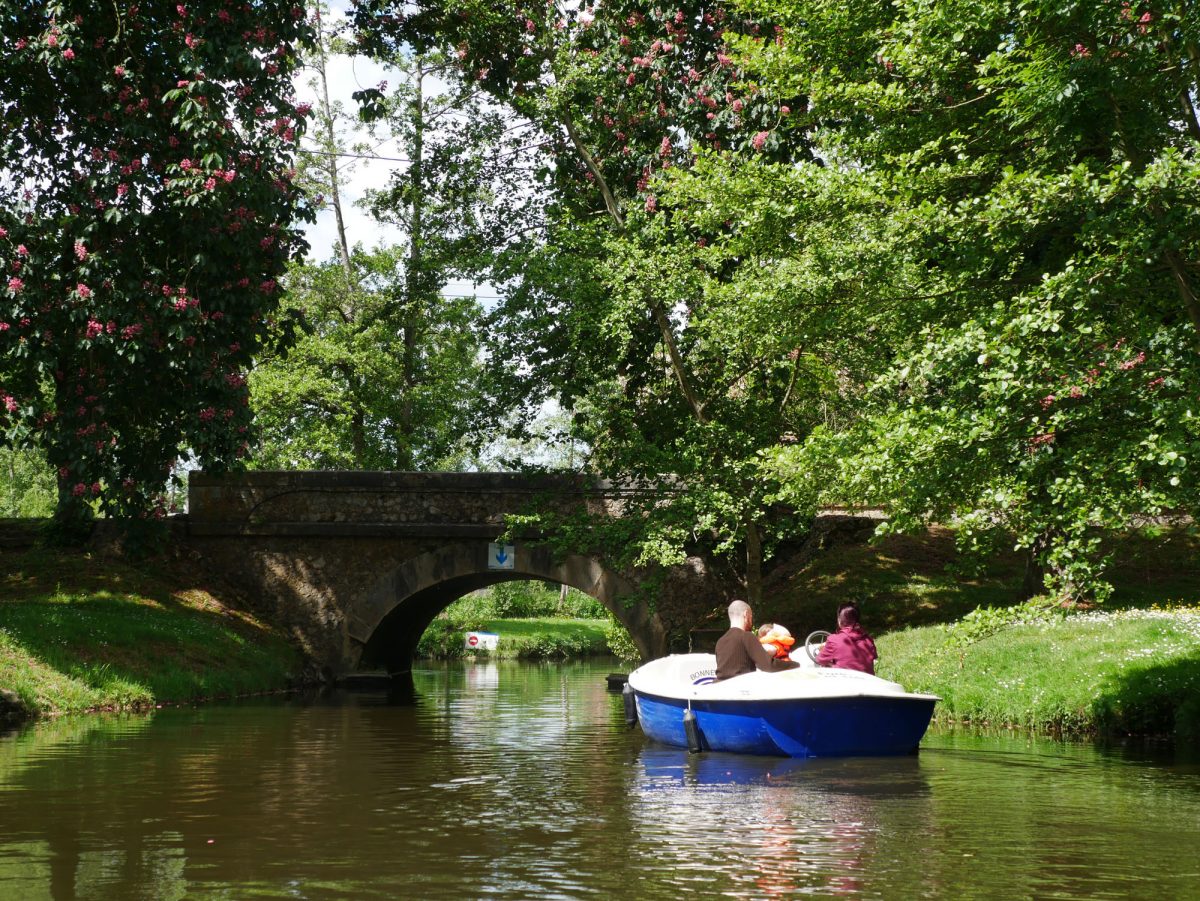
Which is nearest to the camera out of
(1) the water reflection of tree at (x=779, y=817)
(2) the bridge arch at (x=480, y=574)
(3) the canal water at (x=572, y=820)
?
(3) the canal water at (x=572, y=820)

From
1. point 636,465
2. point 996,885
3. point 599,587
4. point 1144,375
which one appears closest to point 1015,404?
point 1144,375

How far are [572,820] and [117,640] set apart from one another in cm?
1348

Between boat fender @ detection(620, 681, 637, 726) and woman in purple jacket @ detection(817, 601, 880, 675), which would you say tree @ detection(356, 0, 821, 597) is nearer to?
boat fender @ detection(620, 681, 637, 726)

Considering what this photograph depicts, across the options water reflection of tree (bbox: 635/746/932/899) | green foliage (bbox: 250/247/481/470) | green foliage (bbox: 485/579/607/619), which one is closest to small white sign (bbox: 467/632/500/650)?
green foliage (bbox: 485/579/607/619)

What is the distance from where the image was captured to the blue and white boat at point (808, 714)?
11.3 metres

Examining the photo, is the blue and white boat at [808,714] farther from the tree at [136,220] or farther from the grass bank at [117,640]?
the grass bank at [117,640]

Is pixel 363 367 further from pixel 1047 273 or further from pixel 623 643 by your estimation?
pixel 1047 273

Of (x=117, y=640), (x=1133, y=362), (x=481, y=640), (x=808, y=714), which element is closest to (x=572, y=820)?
(x=808, y=714)

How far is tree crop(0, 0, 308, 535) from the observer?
15734 millimetres

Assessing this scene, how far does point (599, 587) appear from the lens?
81.4ft

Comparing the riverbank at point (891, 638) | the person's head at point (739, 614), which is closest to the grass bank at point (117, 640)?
the riverbank at point (891, 638)

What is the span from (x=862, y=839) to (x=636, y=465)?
1405 cm

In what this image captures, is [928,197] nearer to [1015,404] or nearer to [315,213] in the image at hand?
[1015,404]

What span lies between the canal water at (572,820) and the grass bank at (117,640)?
2.83 m
